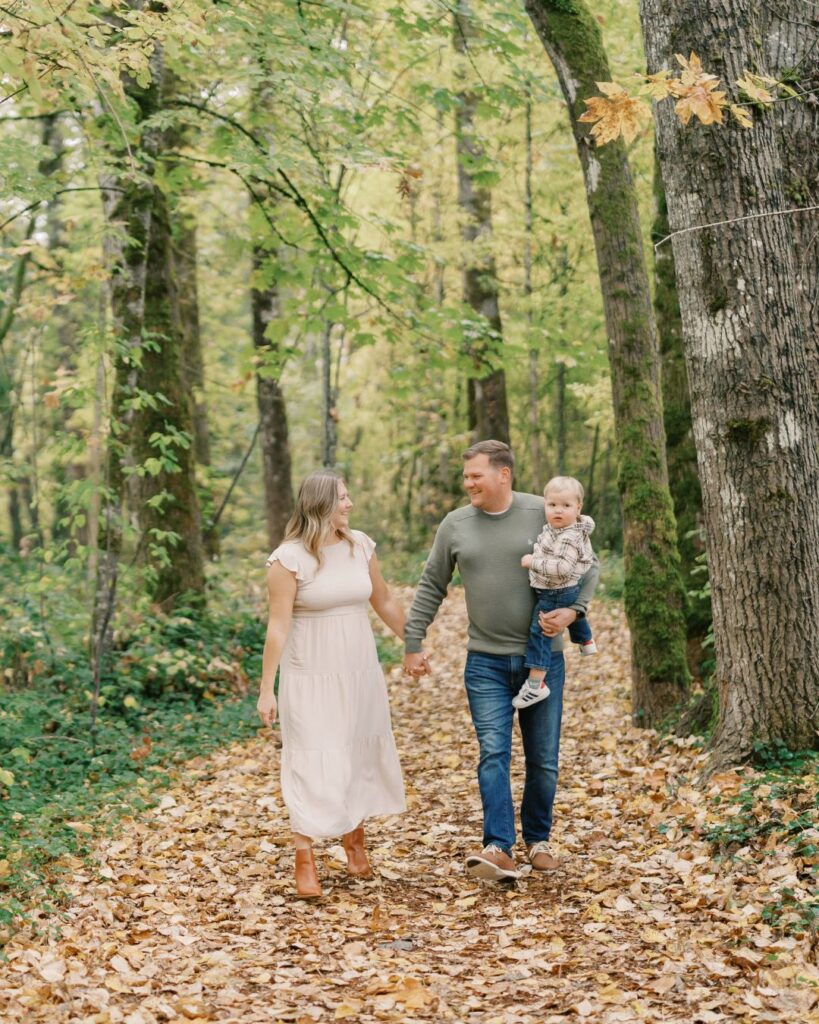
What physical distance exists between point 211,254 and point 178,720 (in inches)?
507

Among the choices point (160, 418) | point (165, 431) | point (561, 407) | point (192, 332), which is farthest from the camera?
point (561, 407)

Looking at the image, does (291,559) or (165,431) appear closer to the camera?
(291,559)

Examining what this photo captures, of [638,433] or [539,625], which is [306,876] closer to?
[539,625]

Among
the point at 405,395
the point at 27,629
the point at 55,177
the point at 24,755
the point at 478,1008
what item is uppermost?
the point at 55,177

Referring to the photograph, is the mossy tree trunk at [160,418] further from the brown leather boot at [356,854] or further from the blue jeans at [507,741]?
the blue jeans at [507,741]

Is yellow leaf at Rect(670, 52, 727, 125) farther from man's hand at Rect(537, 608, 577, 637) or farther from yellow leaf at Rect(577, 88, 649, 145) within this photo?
man's hand at Rect(537, 608, 577, 637)

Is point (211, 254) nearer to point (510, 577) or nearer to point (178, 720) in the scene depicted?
point (178, 720)

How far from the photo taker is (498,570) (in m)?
5.61

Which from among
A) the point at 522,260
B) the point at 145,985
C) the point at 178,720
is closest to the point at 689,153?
the point at 145,985

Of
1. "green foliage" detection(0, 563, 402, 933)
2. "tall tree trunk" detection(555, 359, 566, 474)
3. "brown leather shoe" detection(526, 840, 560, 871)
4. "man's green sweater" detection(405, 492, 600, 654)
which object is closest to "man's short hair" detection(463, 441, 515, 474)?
"man's green sweater" detection(405, 492, 600, 654)

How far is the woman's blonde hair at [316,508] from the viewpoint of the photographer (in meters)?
5.52

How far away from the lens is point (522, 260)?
A: 2005cm

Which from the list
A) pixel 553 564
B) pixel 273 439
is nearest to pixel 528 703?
pixel 553 564

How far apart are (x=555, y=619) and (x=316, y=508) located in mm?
1442
